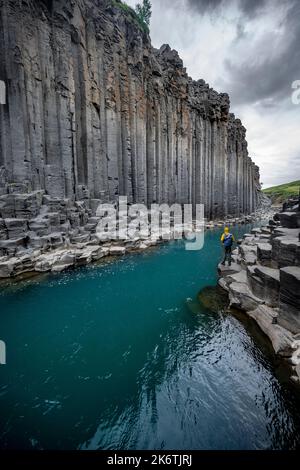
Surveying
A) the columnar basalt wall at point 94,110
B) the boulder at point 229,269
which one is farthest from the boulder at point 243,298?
the columnar basalt wall at point 94,110

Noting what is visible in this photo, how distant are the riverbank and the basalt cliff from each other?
19 cm

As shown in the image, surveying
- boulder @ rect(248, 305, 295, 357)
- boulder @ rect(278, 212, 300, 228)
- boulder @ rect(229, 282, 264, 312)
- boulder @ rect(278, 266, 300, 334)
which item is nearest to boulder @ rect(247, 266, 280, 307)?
boulder @ rect(229, 282, 264, 312)

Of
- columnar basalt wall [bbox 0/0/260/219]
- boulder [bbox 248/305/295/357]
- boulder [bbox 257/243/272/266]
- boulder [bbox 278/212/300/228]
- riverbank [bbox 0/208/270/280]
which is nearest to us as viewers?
boulder [bbox 248/305/295/357]

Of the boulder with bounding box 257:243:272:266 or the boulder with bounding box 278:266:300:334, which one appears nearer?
the boulder with bounding box 278:266:300:334

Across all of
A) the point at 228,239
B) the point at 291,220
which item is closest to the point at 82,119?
the point at 228,239

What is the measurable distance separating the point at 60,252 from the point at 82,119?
1307 centimetres

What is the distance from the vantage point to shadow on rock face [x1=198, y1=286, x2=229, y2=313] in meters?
7.61

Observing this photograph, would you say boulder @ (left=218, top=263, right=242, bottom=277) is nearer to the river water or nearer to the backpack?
the backpack

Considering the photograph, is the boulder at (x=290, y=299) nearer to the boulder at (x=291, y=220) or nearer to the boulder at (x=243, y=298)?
the boulder at (x=243, y=298)

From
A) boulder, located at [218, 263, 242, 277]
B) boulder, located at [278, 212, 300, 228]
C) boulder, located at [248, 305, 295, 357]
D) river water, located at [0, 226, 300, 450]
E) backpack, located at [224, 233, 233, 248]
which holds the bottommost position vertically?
river water, located at [0, 226, 300, 450]

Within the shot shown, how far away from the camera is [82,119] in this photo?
1912 cm
